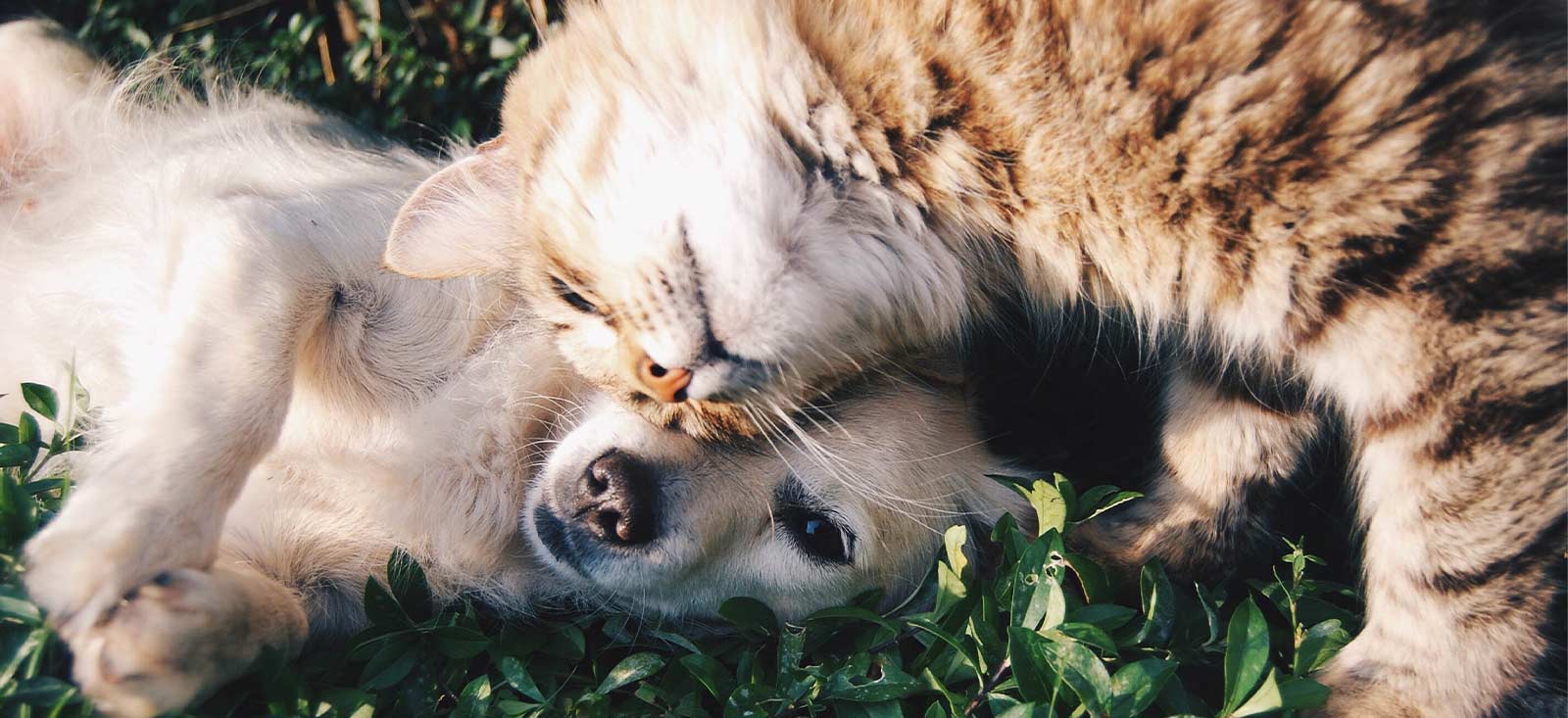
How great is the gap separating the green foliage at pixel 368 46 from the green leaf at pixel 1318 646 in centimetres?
298

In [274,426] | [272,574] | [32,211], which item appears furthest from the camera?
[32,211]

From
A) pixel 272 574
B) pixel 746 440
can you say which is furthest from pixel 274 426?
pixel 746 440

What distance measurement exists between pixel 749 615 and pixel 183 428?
1.15 meters

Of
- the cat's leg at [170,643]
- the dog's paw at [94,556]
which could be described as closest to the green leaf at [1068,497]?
the cat's leg at [170,643]

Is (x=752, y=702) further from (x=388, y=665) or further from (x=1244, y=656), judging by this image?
→ (x=1244, y=656)

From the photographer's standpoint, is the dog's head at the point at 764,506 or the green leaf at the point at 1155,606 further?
the dog's head at the point at 764,506

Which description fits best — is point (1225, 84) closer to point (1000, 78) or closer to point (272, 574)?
point (1000, 78)

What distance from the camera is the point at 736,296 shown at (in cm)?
210

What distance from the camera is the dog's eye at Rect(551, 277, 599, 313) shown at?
95.1 inches

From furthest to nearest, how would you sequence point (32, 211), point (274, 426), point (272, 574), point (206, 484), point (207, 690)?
point (32, 211) < point (272, 574) < point (274, 426) < point (206, 484) < point (207, 690)

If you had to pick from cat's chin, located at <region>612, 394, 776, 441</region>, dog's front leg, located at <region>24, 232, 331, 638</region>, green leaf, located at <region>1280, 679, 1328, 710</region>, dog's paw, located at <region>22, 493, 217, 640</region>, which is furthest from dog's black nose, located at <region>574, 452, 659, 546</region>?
green leaf, located at <region>1280, 679, 1328, 710</region>

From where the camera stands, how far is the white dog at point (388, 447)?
232 cm

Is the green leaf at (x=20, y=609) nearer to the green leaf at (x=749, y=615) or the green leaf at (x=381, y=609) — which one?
the green leaf at (x=381, y=609)

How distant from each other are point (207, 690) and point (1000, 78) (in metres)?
1.75
